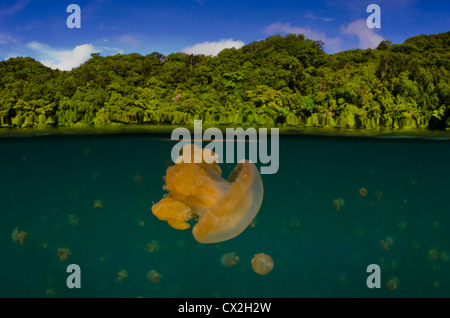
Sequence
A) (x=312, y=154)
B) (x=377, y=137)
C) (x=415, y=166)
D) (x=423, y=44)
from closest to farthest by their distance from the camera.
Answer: (x=423, y=44) < (x=377, y=137) < (x=312, y=154) < (x=415, y=166)

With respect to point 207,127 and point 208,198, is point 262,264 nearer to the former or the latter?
point 208,198

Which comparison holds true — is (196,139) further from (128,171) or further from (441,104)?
(128,171)

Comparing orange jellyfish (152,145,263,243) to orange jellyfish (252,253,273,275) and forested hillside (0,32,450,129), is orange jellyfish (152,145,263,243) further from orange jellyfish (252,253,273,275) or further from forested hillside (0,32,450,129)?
forested hillside (0,32,450,129)

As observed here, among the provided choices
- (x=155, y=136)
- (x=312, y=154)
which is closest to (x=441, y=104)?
(x=312, y=154)

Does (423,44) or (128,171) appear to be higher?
(423,44)

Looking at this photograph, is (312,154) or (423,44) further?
(312,154)

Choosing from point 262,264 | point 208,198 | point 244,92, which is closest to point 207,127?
point 244,92

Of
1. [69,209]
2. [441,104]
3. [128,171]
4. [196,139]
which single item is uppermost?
[441,104]

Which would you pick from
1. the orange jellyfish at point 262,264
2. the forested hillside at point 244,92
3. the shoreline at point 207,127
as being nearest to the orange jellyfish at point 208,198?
the orange jellyfish at point 262,264

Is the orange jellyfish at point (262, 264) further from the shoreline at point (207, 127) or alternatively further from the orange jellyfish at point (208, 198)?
the shoreline at point (207, 127)
